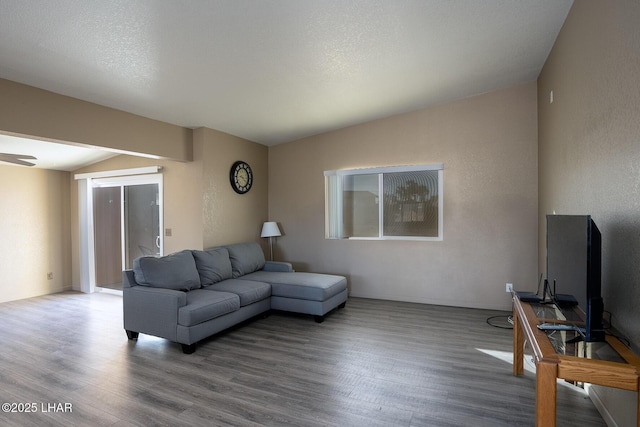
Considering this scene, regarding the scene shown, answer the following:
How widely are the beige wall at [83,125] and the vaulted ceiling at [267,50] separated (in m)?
0.13

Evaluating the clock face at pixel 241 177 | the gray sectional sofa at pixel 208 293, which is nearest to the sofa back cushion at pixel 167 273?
the gray sectional sofa at pixel 208 293

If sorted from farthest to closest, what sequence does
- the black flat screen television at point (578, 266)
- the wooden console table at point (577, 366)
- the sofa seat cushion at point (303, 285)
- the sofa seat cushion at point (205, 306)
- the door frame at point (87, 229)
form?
the door frame at point (87, 229), the sofa seat cushion at point (303, 285), the sofa seat cushion at point (205, 306), the black flat screen television at point (578, 266), the wooden console table at point (577, 366)

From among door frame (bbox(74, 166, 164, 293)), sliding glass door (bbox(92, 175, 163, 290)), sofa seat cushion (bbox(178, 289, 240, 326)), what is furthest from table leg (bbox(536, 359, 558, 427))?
door frame (bbox(74, 166, 164, 293))

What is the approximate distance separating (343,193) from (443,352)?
284 centimetres

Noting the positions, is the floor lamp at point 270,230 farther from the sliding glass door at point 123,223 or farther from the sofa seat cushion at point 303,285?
the sliding glass door at point 123,223

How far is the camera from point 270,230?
17.7 ft

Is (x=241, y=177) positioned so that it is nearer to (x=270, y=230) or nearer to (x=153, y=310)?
(x=270, y=230)

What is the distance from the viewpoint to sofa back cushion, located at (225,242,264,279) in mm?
4571

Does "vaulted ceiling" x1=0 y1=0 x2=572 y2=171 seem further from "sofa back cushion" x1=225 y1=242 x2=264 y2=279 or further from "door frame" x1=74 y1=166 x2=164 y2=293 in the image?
"door frame" x1=74 y1=166 x2=164 y2=293

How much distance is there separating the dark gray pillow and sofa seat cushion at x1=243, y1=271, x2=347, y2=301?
335mm

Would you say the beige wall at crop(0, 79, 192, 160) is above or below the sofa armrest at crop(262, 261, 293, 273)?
above

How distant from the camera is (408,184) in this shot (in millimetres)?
4848

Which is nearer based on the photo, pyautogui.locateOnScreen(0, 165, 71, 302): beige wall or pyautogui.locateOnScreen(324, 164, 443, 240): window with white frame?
pyautogui.locateOnScreen(324, 164, 443, 240): window with white frame

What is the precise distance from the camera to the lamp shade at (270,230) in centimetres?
Result: 538
